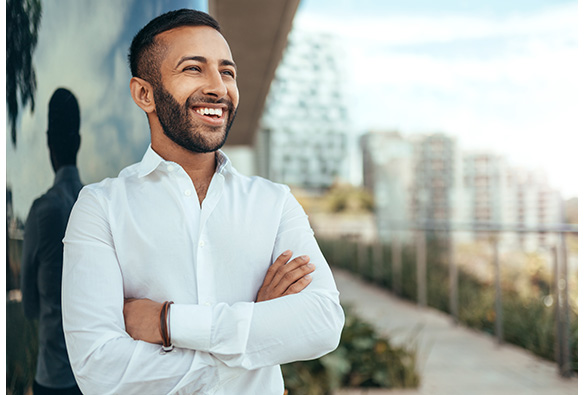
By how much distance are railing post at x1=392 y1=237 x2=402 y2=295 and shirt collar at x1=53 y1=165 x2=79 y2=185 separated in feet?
22.7

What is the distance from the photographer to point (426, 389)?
3648 millimetres

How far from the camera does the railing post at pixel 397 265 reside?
26.3ft

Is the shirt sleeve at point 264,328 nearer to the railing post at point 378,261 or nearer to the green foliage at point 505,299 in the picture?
the green foliage at point 505,299

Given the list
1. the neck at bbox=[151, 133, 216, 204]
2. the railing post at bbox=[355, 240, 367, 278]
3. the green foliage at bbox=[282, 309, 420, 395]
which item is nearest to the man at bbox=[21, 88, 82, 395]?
the neck at bbox=[151, 133, 216, 204]

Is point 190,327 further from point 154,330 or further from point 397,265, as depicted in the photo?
point 397,265

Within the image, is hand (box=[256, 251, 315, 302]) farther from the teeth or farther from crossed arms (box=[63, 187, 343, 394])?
the teeth

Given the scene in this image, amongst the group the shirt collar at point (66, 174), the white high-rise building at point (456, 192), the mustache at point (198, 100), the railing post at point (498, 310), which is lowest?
the railing post at point (498, 310)

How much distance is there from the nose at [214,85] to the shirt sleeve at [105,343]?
0.35 m

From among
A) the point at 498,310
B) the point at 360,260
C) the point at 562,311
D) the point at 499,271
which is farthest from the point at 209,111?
the point at 360,260

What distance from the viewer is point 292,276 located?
3.98 ft

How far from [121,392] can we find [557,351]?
3822mm

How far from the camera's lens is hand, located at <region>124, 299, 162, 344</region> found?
1113 millimetres

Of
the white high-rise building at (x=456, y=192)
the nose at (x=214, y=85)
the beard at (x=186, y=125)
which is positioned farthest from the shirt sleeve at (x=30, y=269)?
the white high-rise building at (x=456, y=192)

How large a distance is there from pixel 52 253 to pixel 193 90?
51 centimetres
